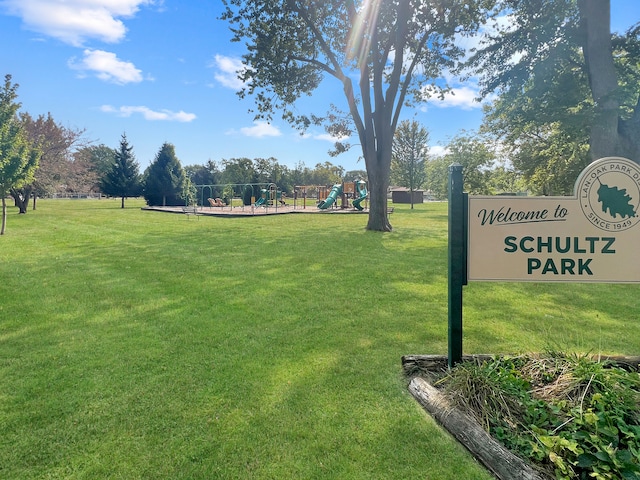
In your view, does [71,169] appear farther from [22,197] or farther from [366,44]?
[366,44]

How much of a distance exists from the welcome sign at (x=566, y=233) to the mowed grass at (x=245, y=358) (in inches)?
36.4

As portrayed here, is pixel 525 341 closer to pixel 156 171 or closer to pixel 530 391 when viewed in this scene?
pixel 530 391

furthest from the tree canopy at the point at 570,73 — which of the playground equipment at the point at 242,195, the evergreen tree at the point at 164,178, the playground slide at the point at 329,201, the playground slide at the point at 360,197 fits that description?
the evergreen tree at the point at 164,178

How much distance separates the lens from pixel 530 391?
236 cm

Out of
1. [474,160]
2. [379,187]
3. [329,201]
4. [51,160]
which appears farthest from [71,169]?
[474,160]

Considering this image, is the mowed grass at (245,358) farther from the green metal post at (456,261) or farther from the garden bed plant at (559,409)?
the green metal post at (456,261)

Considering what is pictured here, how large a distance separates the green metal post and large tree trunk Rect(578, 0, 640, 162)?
861cm

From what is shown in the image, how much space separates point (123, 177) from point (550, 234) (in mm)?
36703

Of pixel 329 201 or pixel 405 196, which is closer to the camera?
pixel 329 201

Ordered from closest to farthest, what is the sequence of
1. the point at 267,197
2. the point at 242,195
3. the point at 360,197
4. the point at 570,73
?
the point at 570,73 < the point at 360,197 < the point at 267,197 < the point at 242,195

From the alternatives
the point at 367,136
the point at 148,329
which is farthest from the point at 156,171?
the point at 148,329

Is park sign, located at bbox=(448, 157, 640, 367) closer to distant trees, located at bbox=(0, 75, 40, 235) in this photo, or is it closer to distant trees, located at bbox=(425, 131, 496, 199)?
distant trees, located at bbox=(0, 75, 40, 235)

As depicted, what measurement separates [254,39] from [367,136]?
5601mm

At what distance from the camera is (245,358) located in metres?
3.09
